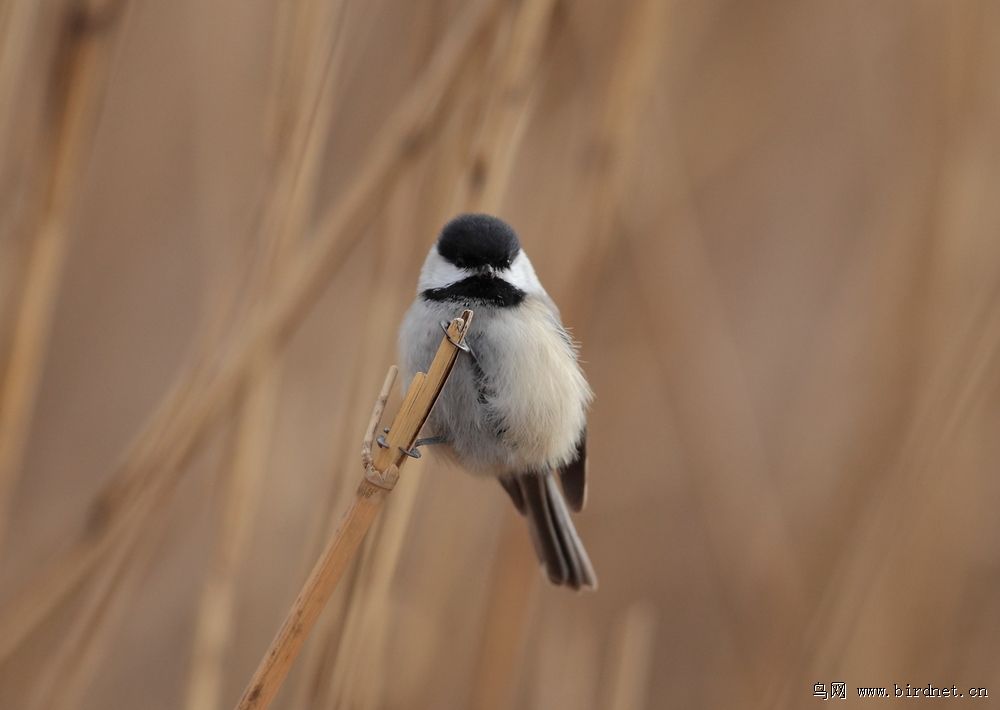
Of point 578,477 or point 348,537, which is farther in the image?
point 578,477

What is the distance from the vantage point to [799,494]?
223cm

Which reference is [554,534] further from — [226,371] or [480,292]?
[226,371]

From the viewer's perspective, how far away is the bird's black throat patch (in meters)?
1.40

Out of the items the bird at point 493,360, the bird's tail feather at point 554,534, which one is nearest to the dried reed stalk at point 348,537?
the bird at point 493,360

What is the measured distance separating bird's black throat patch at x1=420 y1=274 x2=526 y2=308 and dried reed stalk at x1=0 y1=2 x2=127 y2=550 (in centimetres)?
54

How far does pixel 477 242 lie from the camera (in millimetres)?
1360

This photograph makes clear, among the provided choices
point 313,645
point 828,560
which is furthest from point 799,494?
point 313,645

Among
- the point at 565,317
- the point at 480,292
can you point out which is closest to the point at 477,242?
the point at 480,292

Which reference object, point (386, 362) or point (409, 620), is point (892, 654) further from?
point (386, 362)

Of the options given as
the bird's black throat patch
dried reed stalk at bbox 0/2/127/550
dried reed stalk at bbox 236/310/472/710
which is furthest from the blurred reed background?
dried reed stalk at bbox 236/310/472/710

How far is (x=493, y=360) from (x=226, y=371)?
15.3 inches

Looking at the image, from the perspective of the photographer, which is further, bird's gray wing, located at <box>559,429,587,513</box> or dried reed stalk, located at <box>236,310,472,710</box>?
bird's gray wing, located at <box>559,429,587,513</box>

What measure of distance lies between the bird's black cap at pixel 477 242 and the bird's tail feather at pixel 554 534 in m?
0.39

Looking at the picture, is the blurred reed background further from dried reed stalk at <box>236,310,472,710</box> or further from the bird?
dried reed stalk at <box>236,310,472,710</box>
